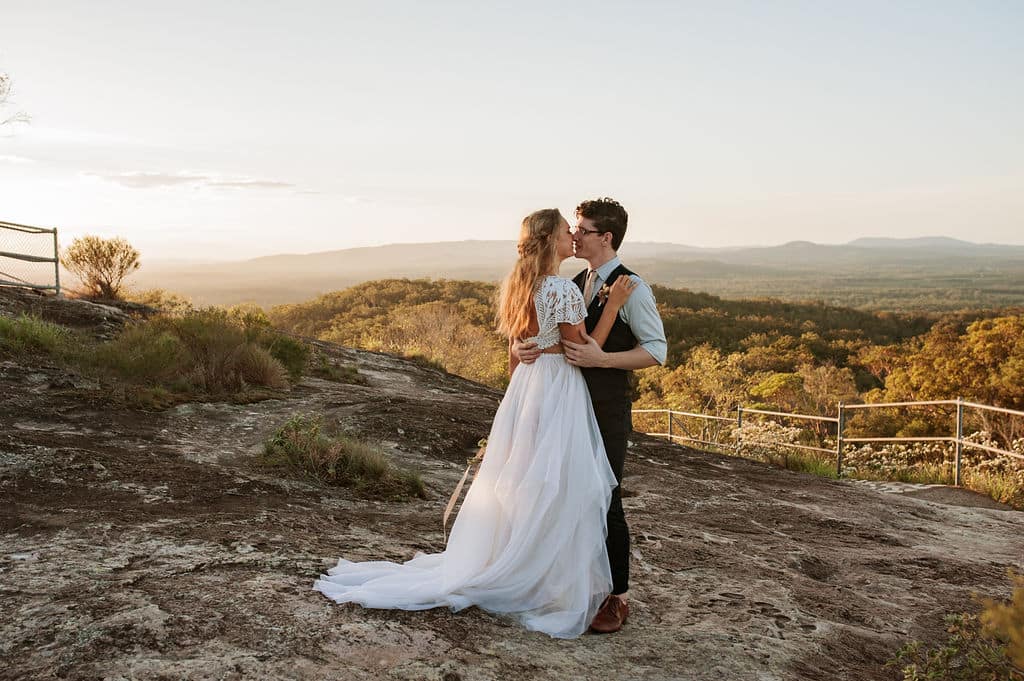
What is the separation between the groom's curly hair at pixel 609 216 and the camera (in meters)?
3.54

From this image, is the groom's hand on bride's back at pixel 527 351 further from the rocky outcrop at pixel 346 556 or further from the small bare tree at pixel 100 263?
the small bare tree at pixel 100 263

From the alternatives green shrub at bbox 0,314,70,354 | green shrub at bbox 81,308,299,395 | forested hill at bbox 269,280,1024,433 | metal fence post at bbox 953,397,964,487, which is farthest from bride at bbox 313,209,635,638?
forested hill at bbox 269,280,1024,433

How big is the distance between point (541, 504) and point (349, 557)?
4.31 feet

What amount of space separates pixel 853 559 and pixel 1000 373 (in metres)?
25.1

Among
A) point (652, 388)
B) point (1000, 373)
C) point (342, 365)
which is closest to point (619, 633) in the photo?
point (342, 365)

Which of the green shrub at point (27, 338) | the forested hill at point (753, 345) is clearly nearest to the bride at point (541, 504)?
the green shrub at point (27, 338)

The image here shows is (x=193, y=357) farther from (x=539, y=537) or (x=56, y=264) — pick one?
(x=56, y=264)

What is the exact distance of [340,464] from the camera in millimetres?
6441

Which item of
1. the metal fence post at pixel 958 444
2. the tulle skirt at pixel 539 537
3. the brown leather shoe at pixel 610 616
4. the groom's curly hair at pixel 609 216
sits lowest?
the metal fence post at pixel 958 444

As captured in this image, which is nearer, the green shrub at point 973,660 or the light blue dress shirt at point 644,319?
the green shrub at point 973,660

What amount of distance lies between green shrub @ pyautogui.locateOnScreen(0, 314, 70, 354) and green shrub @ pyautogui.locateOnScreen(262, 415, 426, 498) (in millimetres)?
4437

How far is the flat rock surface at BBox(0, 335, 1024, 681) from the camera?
311 cm

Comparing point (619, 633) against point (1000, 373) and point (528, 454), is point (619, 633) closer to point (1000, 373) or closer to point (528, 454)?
point (528, 454)

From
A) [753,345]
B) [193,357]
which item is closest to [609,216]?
[193,357]
